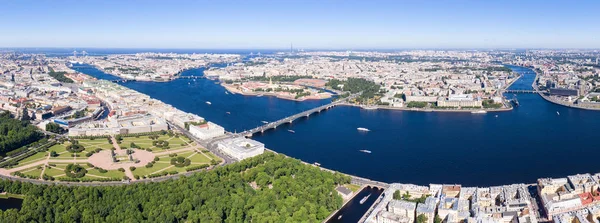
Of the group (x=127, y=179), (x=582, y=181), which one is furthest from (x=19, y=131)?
(x=582, y=181)

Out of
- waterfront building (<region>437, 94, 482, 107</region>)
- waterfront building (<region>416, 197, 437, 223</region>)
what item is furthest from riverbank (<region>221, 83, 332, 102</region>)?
waterfront building (<region>416, 197, 437, 223</region>)

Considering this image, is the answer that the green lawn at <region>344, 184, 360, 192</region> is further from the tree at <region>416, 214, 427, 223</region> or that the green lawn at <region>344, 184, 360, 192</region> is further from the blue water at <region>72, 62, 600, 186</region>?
the tree at <region>416, 214, 427, 223</region>

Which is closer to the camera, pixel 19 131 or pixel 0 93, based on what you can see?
pixel 19 131

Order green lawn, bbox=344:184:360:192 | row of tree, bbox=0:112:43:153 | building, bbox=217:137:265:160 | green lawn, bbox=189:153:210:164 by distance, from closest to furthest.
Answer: green lawn, bbox=344:184:360:192 < green lawn, bbox=189:153:210:164 < building, bbox=217:137:265:160 < row of tree, bbox=0:112:43:153

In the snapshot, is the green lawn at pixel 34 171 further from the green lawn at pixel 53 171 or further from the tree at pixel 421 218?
the tree at pixel 421 218

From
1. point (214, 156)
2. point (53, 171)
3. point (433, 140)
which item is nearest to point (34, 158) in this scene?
point (53, 171)

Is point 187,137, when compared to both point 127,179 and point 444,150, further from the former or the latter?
point 444,150
